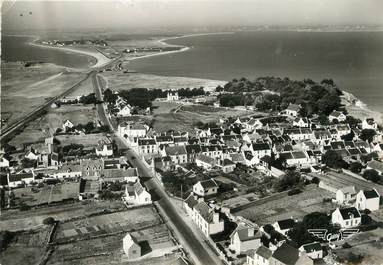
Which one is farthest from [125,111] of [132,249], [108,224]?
[132,249]

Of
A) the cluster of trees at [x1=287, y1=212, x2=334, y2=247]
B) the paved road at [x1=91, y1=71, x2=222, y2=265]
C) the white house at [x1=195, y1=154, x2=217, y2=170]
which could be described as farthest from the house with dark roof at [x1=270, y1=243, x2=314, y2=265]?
the white house at [x1=195, y1=154, x2=217, y2=170]

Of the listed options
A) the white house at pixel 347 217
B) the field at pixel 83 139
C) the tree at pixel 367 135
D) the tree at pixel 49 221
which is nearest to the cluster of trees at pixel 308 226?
the white house at pixel 347 217

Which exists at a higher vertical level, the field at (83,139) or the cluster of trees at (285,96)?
the cluster of trees at (285,96)

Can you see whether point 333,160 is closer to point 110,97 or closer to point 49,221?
point 49,221

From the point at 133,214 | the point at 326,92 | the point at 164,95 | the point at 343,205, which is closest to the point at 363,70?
the point at 326,92

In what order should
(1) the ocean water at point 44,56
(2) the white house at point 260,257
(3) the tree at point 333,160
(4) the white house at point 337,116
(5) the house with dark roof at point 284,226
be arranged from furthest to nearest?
(1) the ocean water at point 44,56 → (4) the white house at point 337,116 → (3) the tree at point 333,160 → (5) the house with dark roof at point 284,226 → (2) the white house at point 260,257

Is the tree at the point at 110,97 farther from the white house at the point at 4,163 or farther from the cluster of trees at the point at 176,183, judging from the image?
the cluster of trees at the point at 176,183

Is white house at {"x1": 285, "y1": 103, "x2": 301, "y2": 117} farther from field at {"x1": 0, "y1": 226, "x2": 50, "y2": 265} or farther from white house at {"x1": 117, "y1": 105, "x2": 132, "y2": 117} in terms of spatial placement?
field at {"x1": 0, "y1": 226, "x2": 50, "y2": 265}
